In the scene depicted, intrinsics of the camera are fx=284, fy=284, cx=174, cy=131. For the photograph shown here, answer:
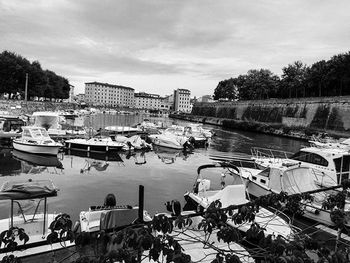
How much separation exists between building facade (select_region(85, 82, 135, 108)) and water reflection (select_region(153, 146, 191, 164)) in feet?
488

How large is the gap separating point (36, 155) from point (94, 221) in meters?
16.2

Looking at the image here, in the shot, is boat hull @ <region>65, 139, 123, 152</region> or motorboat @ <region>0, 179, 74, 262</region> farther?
boat hull @ <region>65, 139, 123, 152</region>

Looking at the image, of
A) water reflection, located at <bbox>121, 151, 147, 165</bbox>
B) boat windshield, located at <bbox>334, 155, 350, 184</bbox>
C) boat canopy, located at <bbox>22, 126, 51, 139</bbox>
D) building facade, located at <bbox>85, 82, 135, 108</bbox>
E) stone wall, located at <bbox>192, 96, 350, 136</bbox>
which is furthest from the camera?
building facade, located at <bbox>85, 82, 135, 108</bbox>

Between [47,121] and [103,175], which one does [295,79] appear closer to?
A: [47,121]

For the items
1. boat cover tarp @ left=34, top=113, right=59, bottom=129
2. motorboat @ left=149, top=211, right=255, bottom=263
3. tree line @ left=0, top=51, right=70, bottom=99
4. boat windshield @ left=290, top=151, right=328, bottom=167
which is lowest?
motorboat @ left=149, top=211, right=255, bottom=263

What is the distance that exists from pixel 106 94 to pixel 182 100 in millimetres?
48454

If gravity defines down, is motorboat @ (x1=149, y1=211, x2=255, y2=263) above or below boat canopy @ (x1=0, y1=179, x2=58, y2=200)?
below

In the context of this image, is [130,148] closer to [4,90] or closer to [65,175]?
[65,175]

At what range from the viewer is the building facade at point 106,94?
17675 centimetres

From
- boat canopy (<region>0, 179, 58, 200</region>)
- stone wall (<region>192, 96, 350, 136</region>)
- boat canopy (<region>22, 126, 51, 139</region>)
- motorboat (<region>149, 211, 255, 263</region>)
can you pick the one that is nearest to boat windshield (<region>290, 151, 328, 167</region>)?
motorboat (<region>149, 211, 255, 263</region>)

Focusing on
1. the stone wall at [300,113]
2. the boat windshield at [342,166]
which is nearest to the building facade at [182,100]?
the stone wall at [300,113]

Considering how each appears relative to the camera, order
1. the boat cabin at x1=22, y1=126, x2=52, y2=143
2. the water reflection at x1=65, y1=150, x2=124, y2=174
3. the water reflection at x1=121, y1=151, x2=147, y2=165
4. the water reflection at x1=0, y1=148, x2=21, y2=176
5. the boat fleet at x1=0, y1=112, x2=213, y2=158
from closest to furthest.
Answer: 1. the water reflection at x1=0, y1=148, x2=21, y2=176
2. the water reflection at x1=65, y1=150, x2=124, y2=174
3. the boat fleet at x1=0, y1=112, x2=213, y2=158
4. the boat cabin at x1=22, y1=126, x2=52, y2=143
5. the water reflection at x1=121, y1=151, x2=147, y2=165

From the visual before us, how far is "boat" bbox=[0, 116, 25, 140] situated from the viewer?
1078 inches

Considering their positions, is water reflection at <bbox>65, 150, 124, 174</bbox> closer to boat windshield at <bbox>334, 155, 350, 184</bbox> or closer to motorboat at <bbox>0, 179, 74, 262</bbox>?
motorboat at <bbox>0, 179, 74, 262</bbox>
